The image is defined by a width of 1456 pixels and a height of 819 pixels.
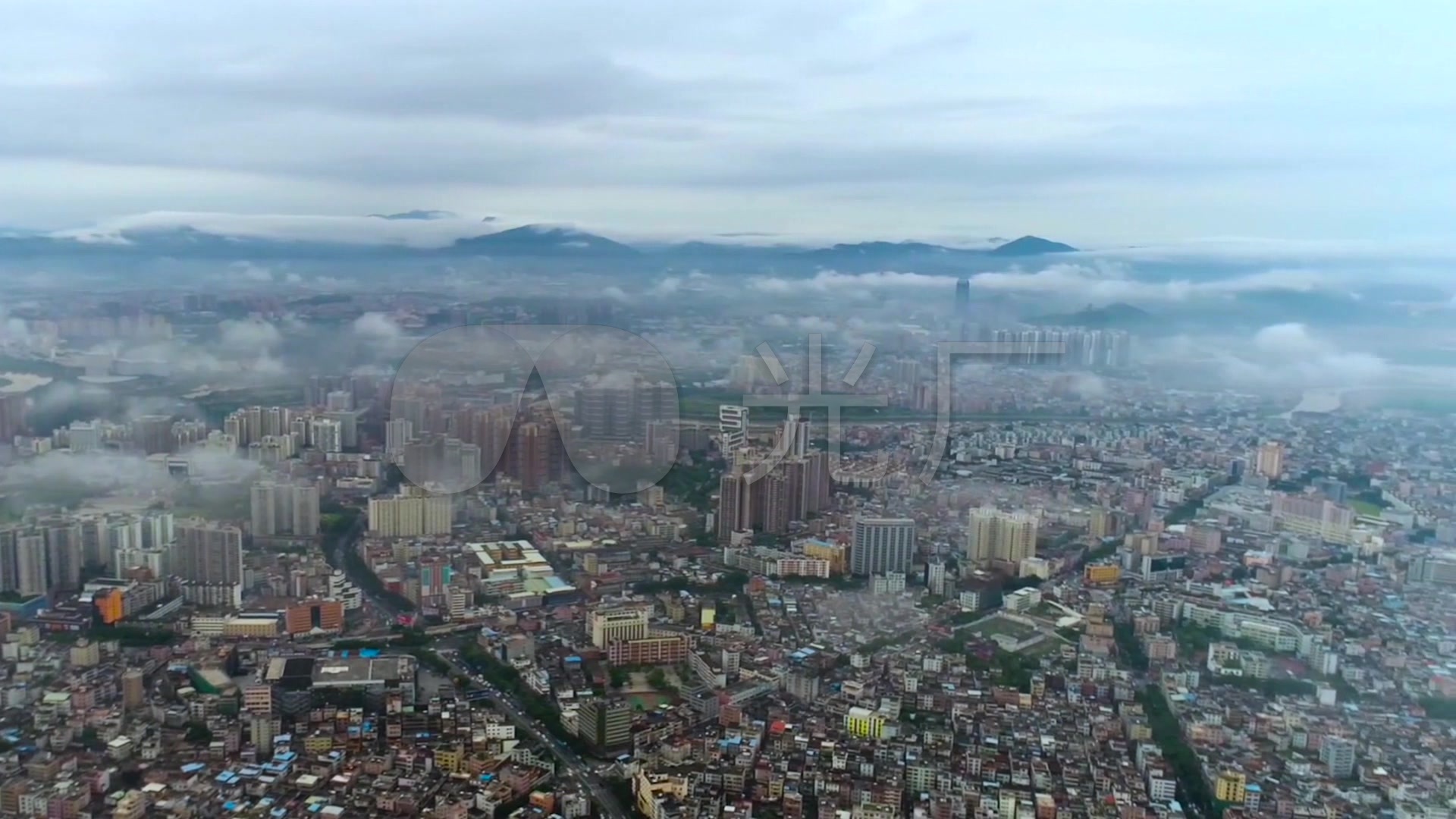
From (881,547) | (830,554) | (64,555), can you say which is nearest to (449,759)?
(830,554)

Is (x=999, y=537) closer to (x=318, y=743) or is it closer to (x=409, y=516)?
(x=409, y=516)

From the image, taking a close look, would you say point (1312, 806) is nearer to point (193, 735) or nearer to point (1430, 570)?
point (1430, 570)

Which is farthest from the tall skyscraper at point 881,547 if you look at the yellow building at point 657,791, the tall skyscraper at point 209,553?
the tall skyscraper at point 209,553

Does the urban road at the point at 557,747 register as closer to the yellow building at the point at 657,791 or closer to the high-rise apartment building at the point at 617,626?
the yellow building at the point at 657,791

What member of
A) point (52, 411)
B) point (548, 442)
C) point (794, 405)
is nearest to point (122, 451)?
point (52, 411)

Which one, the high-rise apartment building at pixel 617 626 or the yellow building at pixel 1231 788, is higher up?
the high-rise apartment building at pixel 617 626

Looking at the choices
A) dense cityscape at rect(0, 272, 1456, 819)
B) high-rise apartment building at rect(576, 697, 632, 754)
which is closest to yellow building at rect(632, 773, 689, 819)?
dense cityscape at rect(0, 272, 1456, 819)

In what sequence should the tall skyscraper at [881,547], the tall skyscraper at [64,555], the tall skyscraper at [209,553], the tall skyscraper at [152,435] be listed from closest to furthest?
the tall skyscraper at [64,555]
the tall skyscraper at [209,553]
the tall skyscraper at [881,547]
the tall skyscraper at [152,435]
